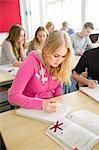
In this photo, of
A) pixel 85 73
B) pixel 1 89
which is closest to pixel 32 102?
pixel 85 73

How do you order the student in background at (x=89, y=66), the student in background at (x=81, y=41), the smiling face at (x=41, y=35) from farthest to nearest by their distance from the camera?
the student in background at (x=81, y=41)
the smiling face at (x=41, y=35)
the student in background at (x=89, y=66)

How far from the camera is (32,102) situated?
116 centimetres

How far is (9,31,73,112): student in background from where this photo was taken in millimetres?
1173

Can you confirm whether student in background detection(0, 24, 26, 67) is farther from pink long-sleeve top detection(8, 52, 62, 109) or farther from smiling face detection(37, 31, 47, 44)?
pink long-sleeve top detection(8, 52, 62, 109)

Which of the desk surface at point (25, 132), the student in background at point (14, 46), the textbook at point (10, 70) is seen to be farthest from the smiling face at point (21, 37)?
the desk surface at point (25, 132)

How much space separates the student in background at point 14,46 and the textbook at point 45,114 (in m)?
1.38

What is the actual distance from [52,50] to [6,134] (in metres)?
0.57

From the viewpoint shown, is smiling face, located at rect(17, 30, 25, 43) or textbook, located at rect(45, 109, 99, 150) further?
smiling face, located at rect(17, 30, 25, 43)

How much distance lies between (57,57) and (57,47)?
0.08 metres

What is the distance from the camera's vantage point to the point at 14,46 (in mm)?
2598

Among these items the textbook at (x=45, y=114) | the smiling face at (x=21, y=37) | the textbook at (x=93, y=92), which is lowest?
the textbook at (x=45, y=114)

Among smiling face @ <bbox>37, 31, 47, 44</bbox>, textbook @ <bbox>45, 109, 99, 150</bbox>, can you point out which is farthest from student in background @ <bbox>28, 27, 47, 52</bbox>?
textbook @ <bbox>45, 109, 99, 150</bbox>

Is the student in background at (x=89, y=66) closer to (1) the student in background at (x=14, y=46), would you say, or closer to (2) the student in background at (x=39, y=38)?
(1) the student in background at (x=14, y=46)

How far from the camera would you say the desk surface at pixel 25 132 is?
869mm
